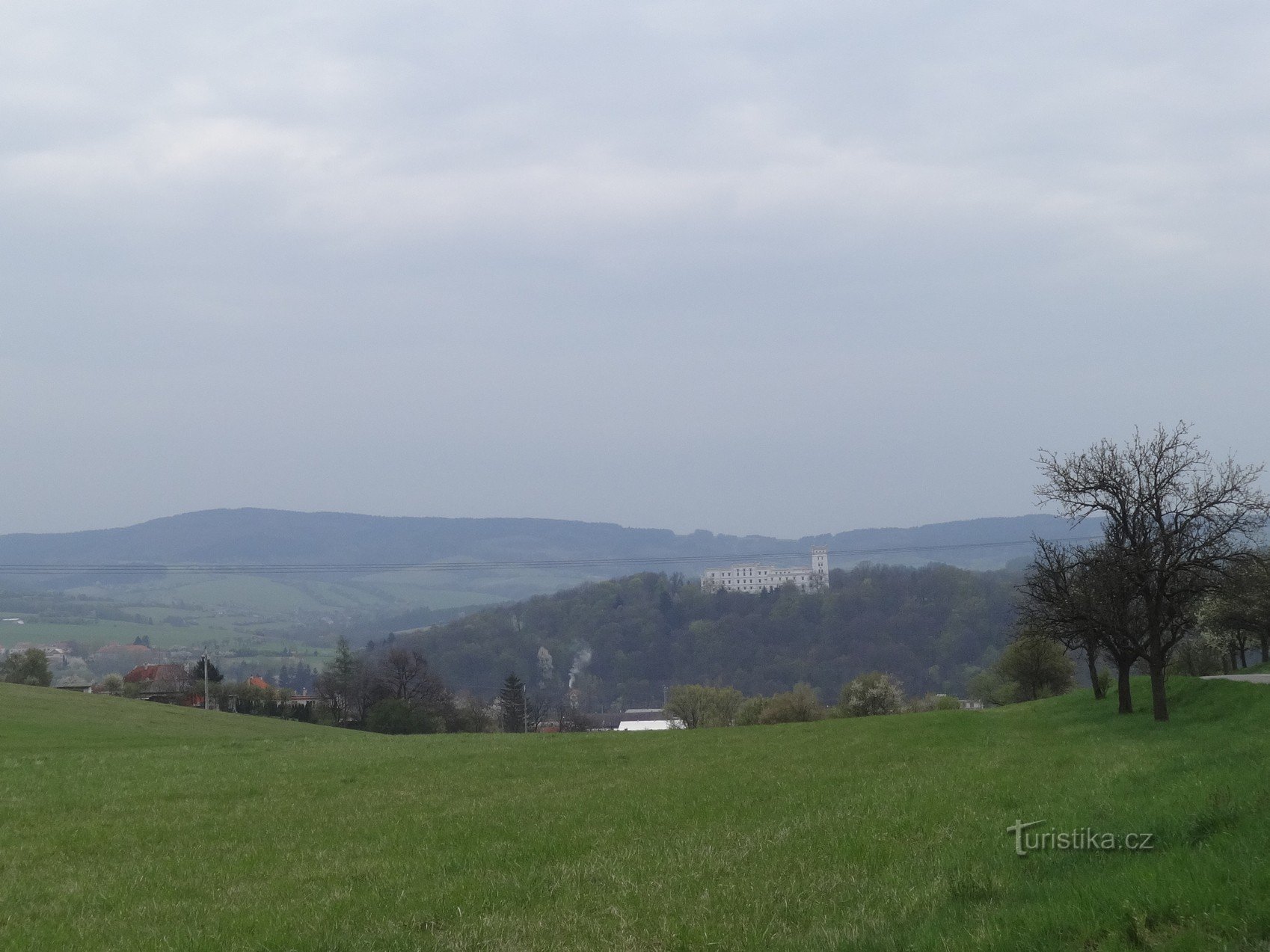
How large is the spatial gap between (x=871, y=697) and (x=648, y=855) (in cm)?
11762

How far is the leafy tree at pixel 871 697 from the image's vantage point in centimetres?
12694

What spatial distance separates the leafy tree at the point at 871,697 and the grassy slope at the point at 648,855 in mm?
94246

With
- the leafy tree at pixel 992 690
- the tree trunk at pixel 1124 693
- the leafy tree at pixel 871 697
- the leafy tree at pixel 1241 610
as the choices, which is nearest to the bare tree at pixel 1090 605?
the tree trunk at pixel 1124 693

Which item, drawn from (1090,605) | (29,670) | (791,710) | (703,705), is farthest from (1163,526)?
(29,670)

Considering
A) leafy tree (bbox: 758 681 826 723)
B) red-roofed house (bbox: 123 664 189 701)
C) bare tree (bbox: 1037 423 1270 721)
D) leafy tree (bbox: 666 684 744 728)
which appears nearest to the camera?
bare tree (bbox: 1037 423 1270 721)

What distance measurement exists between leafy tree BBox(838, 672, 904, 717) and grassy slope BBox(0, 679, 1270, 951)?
94246mm

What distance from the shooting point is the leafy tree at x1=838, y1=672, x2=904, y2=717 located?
416ft

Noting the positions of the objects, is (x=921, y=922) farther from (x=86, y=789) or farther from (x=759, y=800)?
(x=86, y=789)

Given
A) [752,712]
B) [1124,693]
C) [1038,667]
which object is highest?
[1124,693]

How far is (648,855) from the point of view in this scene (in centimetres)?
1507

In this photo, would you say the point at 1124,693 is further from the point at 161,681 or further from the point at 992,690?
the point at 161,681

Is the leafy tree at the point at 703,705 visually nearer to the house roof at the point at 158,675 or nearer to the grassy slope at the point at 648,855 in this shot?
the house roof at the point at 158,675

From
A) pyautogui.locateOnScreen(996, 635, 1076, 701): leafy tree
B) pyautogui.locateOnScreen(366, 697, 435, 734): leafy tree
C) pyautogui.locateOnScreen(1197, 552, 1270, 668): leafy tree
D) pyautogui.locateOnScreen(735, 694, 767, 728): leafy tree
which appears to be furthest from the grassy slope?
pyautogui.locateOnScreen(735, 694, 767, 728): leafy tree

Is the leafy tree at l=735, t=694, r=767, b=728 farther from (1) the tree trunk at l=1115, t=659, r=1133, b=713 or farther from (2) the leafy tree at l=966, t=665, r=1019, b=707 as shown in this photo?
(1) the tree trunk at l=1115, t=659, r=1133, b=713
